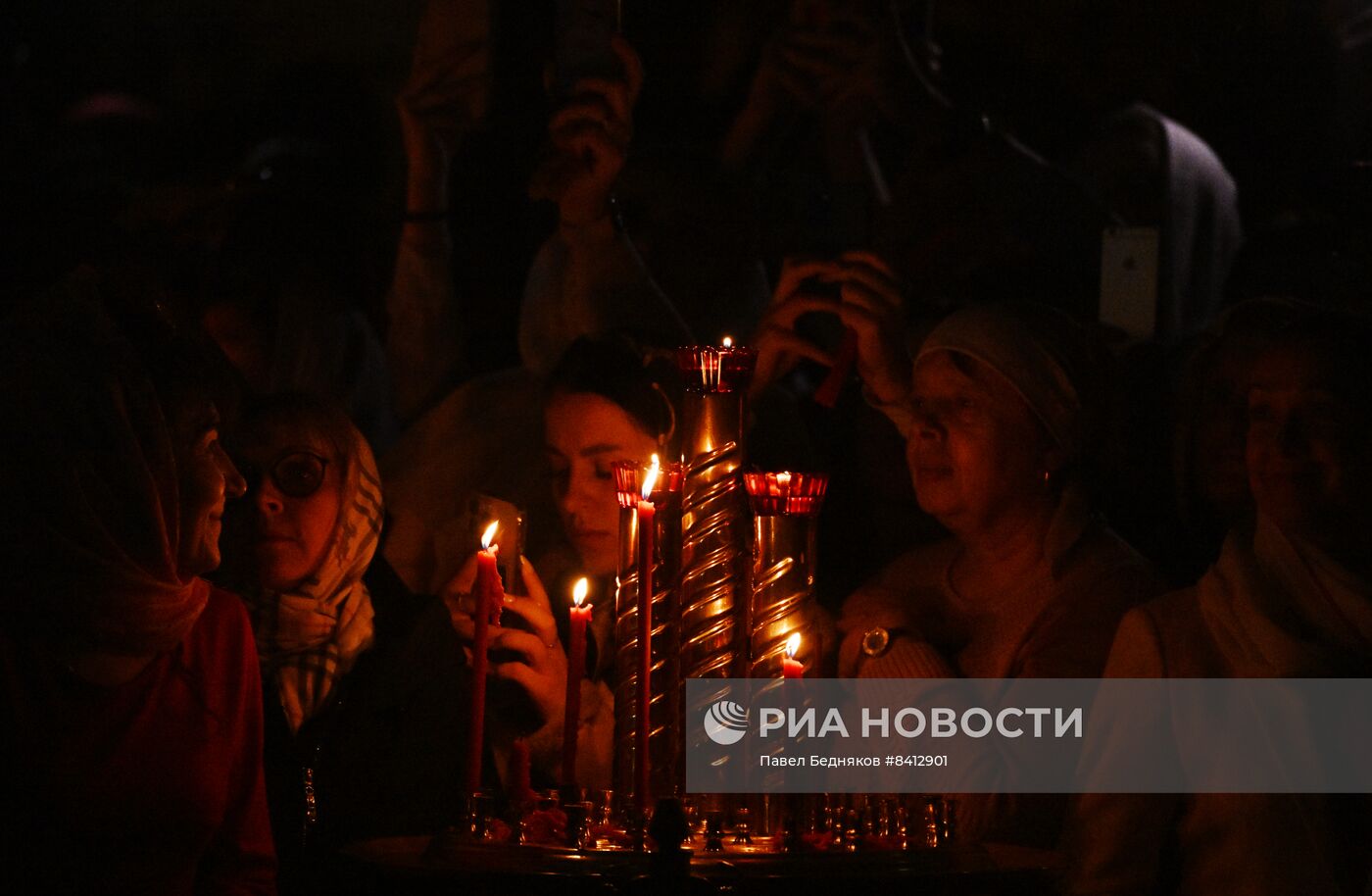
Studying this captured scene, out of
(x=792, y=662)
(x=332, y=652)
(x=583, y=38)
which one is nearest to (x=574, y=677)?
(x=792, y=662)

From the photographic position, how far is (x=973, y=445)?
2.65m

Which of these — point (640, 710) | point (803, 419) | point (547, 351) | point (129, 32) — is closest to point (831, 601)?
point (803, 419)

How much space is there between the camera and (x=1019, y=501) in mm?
2682

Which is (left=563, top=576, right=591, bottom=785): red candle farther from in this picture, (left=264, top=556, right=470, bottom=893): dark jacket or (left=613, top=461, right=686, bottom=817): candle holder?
(left=264, top=556, right=470, bottom=893): dark jacket

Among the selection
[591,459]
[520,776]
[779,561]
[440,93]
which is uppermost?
[440,93]

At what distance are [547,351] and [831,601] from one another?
0.73m

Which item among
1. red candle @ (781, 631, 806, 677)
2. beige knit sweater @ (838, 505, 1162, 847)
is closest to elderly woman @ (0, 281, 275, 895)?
red candle @ (781, 631, 806, 677)

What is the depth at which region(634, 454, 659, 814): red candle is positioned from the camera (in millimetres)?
1881

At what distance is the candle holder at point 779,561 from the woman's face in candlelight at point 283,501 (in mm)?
905

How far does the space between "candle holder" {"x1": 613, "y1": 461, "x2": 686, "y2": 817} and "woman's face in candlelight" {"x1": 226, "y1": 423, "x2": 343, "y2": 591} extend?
0.83m

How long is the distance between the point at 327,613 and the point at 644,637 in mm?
991

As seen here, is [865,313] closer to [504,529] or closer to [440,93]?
[504,529]

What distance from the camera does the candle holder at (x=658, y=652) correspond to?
2031 millimetres

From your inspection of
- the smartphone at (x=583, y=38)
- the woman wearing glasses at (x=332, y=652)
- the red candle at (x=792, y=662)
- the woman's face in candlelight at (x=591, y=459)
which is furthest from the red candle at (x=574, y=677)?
the smartphone at (x=583, y=38)
